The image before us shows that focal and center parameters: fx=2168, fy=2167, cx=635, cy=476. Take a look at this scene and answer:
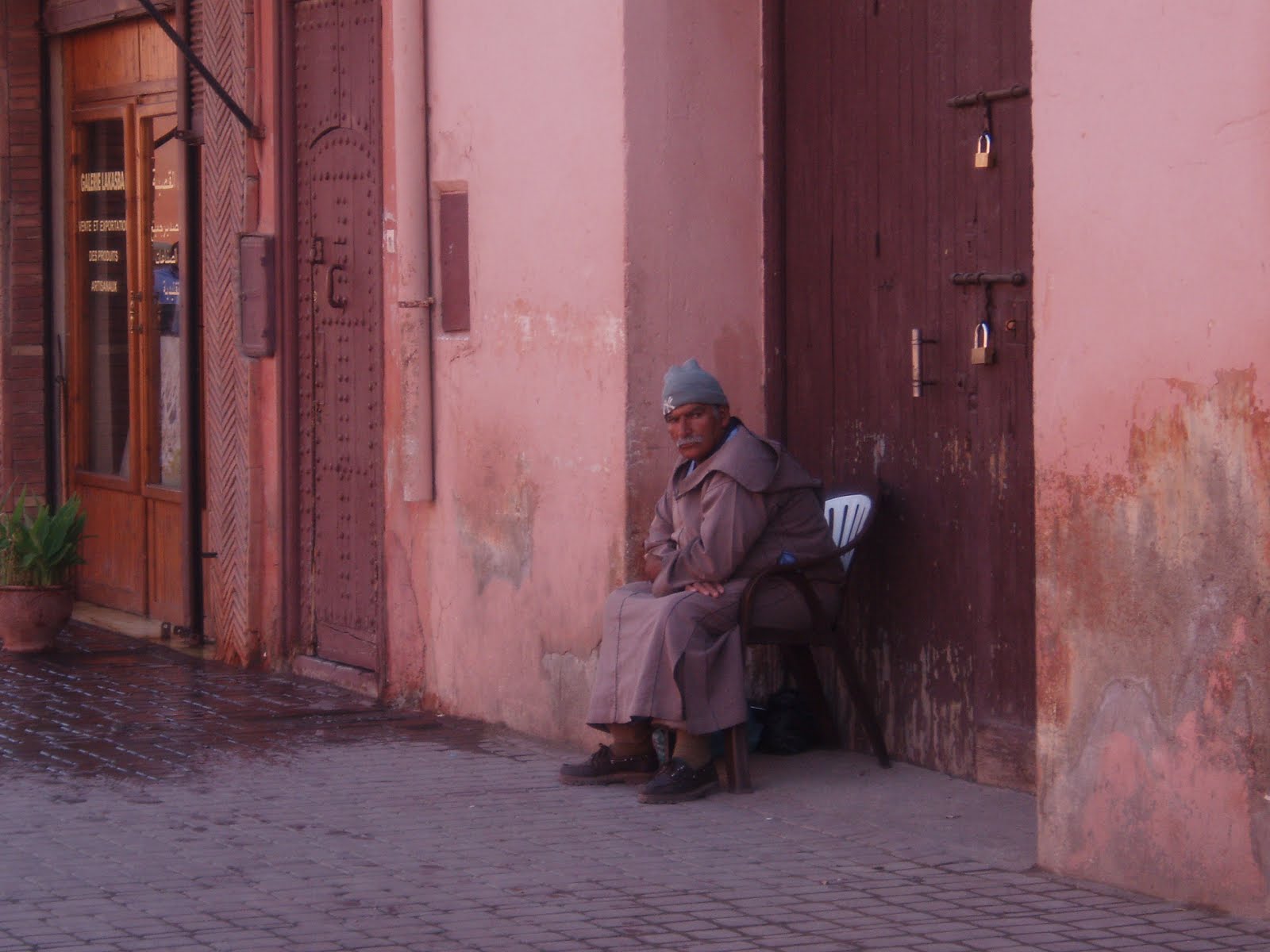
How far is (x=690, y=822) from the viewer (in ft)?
21.0

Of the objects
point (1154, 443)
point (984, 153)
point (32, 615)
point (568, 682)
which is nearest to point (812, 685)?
point (568, 682)

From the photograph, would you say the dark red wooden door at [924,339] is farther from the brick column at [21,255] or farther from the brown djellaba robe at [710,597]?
the brick column at [21,255]

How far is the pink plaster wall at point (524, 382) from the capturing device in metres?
7.40

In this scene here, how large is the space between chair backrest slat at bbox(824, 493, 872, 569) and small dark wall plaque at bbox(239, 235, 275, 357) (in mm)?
3337

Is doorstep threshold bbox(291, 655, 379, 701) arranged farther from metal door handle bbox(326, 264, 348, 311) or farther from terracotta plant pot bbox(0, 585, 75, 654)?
metal door handle bbox(326, 264, 348, 311)

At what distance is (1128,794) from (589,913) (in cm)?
→ 138

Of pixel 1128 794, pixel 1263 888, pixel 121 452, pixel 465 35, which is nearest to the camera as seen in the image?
pixel 1263 888

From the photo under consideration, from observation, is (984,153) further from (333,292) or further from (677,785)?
(333,292)

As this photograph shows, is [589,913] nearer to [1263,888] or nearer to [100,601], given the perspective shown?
[1263,888]

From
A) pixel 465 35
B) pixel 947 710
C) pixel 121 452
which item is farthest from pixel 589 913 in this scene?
pixel 121 452

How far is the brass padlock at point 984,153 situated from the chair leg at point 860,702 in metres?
1.56

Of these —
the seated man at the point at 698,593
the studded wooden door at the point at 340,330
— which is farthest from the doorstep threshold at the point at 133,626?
the seated man at the point at 698,593

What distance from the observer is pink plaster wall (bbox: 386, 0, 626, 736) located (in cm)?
740

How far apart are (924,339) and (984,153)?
639 mm
